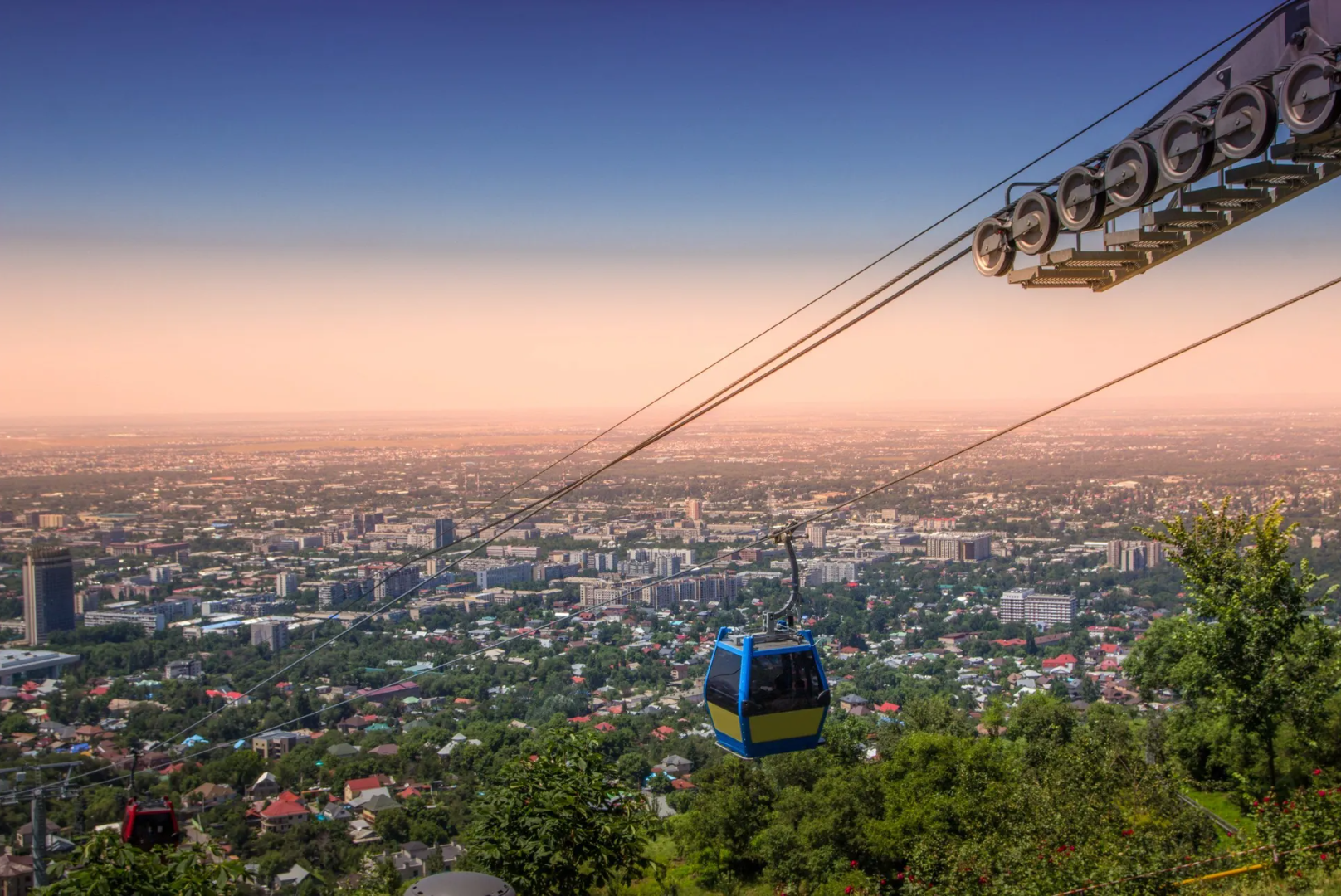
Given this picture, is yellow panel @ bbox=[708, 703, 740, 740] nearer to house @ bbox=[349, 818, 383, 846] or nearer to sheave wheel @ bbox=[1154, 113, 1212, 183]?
sheave wheel @ bbox=[1154, 113, 1212, 183]

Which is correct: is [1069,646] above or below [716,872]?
below

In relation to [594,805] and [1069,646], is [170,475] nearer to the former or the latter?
[1069,646]

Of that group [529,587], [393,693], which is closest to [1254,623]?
[393,693]

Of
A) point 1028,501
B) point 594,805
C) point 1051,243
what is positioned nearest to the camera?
point 1051,243

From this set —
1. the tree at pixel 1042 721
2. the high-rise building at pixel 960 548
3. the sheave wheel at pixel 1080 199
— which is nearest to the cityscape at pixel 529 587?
the high-rise building at pixel 960 548

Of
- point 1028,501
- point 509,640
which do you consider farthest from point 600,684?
point 1028,501

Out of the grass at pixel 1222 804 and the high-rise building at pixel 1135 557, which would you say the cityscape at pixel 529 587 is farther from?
the grass at pixel 1222 804

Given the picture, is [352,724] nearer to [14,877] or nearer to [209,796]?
[209,796]
